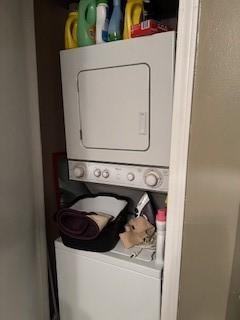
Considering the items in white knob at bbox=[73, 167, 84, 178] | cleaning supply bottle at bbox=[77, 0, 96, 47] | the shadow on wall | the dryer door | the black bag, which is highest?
cleaning supply bottle at bbox=[77, 0, 96, 47]

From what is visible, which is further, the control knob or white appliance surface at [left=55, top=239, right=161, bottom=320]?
the control knob

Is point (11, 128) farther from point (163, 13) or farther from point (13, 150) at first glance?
point (163, 13)

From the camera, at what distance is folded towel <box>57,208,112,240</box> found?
1.46 meters

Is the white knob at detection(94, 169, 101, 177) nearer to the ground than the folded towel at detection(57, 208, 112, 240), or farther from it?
farther from it

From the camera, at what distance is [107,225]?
4.94 ft

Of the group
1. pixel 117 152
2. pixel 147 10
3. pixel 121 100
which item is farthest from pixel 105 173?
pixel 147 10

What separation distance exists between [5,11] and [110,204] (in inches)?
50.4

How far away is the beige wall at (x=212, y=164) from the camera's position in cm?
95

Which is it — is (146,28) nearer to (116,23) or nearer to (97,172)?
(116,23)

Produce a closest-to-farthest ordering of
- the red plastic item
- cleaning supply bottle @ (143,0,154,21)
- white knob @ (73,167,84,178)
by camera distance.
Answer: the red plastic item < cleaning supply bottle @ (143,0,154,21) < white knob @ (73,167,84,178)

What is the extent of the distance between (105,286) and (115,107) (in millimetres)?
1076

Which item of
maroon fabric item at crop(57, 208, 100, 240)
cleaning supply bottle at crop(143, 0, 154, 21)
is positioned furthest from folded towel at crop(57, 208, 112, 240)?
cleaning supply bottle at crop(143, 0, 154, 21)

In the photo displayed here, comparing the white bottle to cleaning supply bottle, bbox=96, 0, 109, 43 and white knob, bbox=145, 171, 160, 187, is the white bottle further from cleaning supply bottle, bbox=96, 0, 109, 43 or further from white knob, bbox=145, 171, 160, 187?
cleaning supply bottle, bbox=96, 0, 109, 43

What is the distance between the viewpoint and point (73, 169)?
68.2 inches
